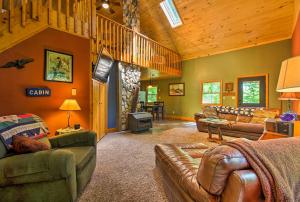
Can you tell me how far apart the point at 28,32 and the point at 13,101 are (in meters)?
1.13

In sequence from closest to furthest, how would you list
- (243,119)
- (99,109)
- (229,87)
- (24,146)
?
1. (24,146)
2. (99,109)
3. (243,119)
4. (229,87)

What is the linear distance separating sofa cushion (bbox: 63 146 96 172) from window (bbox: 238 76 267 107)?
5.88m

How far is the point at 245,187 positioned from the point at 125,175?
208cm

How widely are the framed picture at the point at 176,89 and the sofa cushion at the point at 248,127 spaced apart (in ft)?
13.2

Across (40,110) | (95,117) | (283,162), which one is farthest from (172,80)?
(283,162)

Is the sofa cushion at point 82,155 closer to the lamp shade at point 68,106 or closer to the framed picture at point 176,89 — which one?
the lamp shade at point 68,106

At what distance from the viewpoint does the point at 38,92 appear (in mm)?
2898

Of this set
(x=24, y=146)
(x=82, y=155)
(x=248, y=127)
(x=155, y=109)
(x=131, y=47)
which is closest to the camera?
(x=24, y=146)

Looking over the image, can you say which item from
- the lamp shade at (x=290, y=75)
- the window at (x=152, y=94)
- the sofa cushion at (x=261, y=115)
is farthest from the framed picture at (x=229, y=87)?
the lamp shade at (x=290, y=75)

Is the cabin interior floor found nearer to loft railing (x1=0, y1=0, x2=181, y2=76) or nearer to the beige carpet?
the beige carpet

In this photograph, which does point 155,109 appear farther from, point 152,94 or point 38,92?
point 38,92

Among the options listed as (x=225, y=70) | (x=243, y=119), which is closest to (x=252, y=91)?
(x=225, y=70)

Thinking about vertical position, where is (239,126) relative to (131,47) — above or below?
below

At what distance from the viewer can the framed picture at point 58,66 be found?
10.0ft
